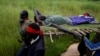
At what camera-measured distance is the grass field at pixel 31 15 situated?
866 centimetres

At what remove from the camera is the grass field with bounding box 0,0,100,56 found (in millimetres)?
8664

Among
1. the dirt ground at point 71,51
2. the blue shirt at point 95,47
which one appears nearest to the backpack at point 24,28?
the blue shirt at point 95,47

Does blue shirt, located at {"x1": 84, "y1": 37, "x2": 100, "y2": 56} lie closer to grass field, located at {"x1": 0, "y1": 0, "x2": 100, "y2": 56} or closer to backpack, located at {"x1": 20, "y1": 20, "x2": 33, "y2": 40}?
backpack, located at {"x1": 20, "y1": 20, "x2": 33, "y2": 40}

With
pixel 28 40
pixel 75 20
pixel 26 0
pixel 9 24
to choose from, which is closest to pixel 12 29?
pixel 9 24

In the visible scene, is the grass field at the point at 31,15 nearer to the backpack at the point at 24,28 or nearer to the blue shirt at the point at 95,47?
the backpack at the point at 24,28

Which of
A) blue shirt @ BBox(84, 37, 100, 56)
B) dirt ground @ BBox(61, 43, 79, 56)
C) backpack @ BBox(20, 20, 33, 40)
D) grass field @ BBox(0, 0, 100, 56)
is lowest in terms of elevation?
dirt ground @ BBox(61, 43, 79, 56)

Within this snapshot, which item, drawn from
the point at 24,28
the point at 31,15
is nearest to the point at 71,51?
the point at 24,28

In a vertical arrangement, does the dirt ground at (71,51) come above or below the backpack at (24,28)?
below

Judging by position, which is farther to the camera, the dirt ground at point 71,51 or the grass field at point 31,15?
the grass field at point 31,15

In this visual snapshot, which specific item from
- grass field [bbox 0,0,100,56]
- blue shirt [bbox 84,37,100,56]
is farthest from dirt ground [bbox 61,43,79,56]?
blue shirt [bbox 84,37,100,56]

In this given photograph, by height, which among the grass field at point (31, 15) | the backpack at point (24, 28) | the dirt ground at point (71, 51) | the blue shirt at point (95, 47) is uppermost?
the backpack at point (24, 28)

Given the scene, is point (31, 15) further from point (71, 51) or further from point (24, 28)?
point (24, 28)

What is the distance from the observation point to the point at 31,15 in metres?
10.9

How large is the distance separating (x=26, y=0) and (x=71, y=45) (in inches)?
205
